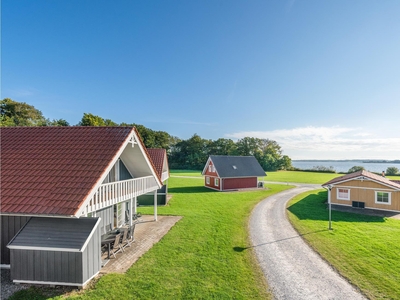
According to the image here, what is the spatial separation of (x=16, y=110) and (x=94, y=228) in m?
66.4

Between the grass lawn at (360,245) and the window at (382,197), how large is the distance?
351 cm

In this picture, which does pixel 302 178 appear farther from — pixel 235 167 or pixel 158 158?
pixel 158 158

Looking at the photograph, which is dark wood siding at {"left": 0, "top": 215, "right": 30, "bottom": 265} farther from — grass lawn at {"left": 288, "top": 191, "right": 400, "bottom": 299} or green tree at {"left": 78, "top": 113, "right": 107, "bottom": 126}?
green tree at {"left": 78, "top": 113, "right": 107, "bottom": 126}

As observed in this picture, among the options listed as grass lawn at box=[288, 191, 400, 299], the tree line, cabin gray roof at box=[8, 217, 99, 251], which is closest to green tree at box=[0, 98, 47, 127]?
the tree line

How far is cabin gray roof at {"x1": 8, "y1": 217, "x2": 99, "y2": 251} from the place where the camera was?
6.58 m

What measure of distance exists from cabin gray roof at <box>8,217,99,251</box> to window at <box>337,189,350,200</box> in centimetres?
2360

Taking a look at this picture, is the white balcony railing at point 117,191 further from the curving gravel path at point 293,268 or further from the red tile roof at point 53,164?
the curving gravel path at point 293,268

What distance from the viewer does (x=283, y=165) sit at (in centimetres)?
7419

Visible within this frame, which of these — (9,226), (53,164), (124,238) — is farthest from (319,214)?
(9,226)

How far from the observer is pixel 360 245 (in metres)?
10.6

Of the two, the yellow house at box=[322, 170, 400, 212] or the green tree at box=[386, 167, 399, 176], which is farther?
the green tree at box=[386, 167, 399, 176]

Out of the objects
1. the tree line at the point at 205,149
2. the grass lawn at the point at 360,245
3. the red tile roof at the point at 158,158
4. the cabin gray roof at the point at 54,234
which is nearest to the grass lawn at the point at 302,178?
the tree line at the point at 205,149

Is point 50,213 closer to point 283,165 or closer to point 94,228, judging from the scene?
point 94,228

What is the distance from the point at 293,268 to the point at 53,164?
10927 millimetres
